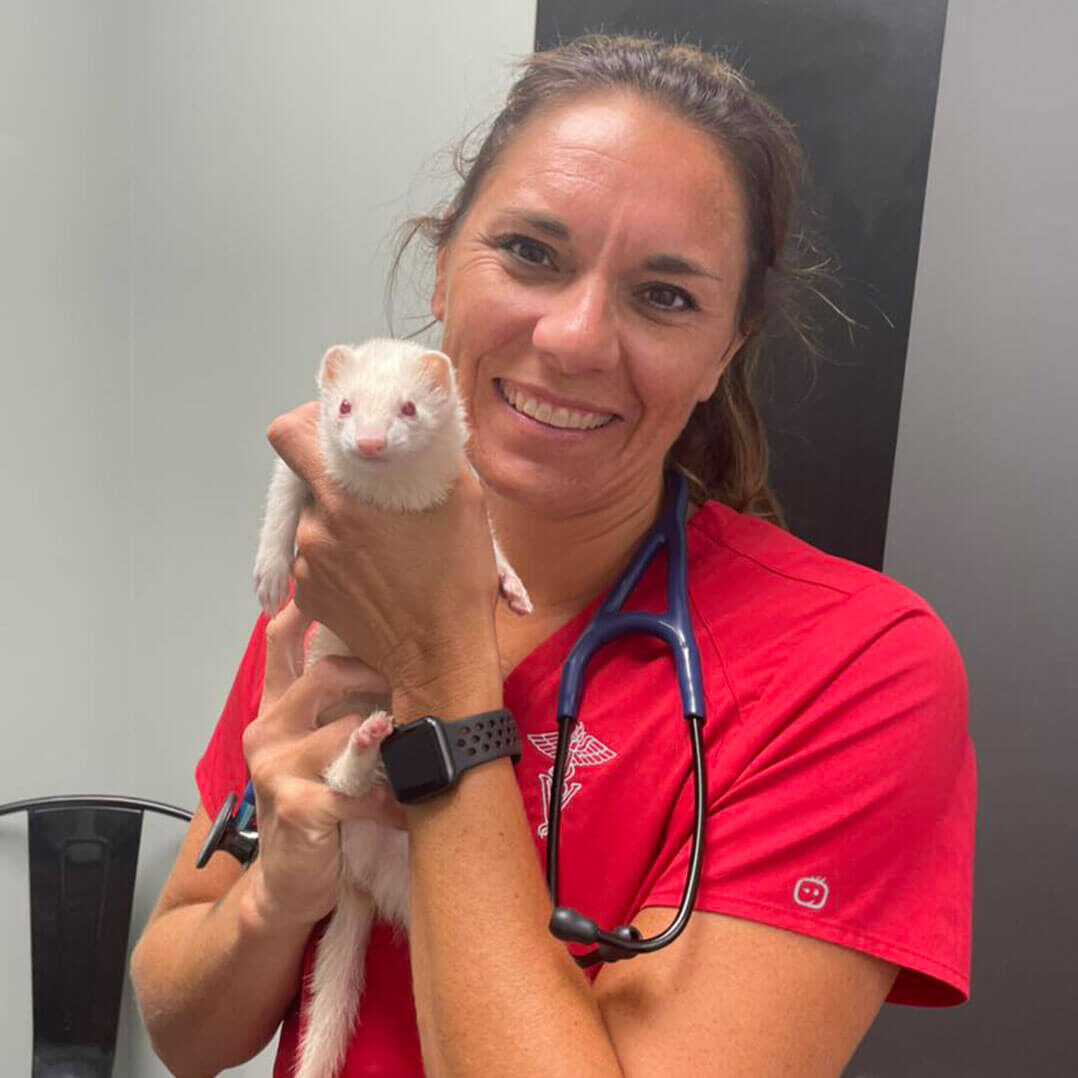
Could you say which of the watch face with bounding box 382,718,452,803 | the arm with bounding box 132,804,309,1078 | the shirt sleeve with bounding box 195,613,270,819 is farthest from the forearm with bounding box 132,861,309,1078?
the watch face with bounding box 382,718,452,803

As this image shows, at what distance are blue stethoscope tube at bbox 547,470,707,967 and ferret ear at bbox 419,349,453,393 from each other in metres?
0.27

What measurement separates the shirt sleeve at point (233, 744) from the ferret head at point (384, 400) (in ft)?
1.31

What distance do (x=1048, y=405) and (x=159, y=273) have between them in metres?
1.51

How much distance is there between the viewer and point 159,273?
190 centimetres

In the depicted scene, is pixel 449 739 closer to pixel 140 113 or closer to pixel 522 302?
pixel 522 302

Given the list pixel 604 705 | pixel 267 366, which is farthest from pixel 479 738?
pixel 267 366

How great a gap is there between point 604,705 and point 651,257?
0.43 m

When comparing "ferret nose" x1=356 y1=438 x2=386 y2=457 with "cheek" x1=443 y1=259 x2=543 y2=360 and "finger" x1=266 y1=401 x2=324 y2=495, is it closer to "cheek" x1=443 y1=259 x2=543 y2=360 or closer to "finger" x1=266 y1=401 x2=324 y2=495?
"finger" x1=266 y1=401 x2=324 y2=495

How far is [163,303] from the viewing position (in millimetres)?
1913

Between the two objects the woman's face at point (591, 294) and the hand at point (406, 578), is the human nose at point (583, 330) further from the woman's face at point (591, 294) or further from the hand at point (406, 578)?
the hand at point (406, 578)

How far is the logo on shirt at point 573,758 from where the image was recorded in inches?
37.4

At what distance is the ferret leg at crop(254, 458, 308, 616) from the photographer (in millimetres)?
1046

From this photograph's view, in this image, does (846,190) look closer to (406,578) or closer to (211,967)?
(406,578)

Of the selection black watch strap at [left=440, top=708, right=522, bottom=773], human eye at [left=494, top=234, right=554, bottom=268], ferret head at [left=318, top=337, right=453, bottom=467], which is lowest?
black watch strap at [left=440, top=708, right=522, bottom=773]
